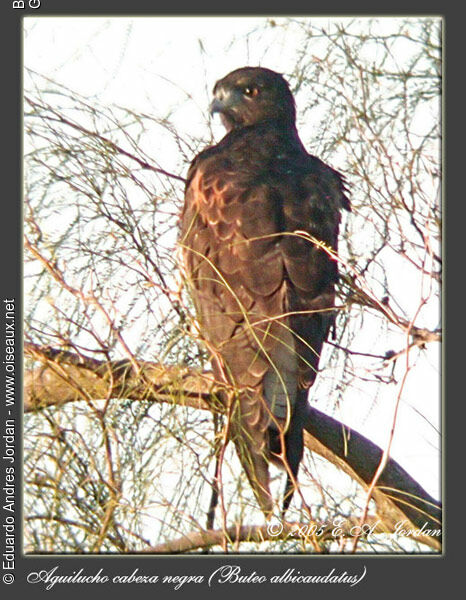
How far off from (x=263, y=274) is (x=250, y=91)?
1.61 meters

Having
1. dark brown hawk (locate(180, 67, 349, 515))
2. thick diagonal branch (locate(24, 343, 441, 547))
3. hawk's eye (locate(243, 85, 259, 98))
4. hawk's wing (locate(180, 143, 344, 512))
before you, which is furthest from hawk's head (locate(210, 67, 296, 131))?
thick diagonal branch (locate(24, 343, 441, 547))

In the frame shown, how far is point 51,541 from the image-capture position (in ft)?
13.1

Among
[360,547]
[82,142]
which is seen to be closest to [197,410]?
[360,547]

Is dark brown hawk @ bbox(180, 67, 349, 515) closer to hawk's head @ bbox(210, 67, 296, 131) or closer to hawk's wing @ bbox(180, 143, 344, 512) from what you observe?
hawk's wing @ bbox(180, 143, 344, 512)

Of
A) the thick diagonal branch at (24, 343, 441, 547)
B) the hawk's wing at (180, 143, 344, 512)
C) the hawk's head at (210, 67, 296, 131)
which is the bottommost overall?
the thick diagonal branch at (24, 343, 441, 547)

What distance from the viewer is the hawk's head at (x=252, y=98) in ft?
19.7

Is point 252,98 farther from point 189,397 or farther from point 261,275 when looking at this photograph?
point 189,397

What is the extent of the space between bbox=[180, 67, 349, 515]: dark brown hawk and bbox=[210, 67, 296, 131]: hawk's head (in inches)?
5.4

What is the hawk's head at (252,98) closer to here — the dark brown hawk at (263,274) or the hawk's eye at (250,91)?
the hawk's eye at (250,91)

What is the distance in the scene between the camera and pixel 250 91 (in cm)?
609

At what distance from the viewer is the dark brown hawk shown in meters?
4.44

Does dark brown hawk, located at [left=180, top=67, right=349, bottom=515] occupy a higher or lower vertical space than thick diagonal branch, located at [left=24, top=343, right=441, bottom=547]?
higher

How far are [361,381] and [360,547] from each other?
638 mm

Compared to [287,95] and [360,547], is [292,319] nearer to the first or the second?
[360,547]
